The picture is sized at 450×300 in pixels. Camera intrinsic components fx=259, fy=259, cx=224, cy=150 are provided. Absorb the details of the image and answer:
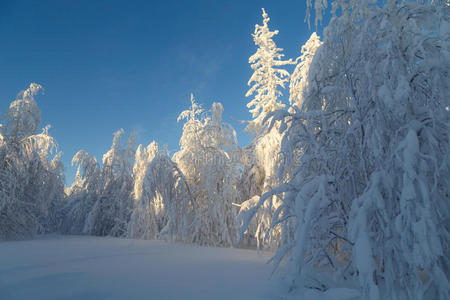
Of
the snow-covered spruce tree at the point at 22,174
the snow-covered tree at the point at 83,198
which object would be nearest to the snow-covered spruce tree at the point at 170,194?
the snow-covered spruce tree at the point at 22,174

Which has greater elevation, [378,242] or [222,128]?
[222,128]

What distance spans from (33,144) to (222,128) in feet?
20.2

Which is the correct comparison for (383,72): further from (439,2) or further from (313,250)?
(313,250)

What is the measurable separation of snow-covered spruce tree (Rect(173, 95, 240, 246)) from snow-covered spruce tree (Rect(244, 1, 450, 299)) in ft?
13.3

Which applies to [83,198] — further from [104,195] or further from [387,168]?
[387,168]

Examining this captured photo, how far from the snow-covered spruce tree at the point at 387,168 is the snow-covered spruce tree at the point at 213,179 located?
13.3 feet

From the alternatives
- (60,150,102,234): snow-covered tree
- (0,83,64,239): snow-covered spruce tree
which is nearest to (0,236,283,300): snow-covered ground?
(0,83,64,239): snow-covered spruce tree

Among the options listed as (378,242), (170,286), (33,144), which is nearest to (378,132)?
(378,242)

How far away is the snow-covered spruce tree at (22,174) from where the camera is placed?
24.9 ft

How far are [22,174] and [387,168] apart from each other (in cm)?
970

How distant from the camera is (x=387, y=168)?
202 cm

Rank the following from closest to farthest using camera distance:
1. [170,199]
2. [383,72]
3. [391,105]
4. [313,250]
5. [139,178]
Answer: [391,105] → [383,72] → [313,250] → [170,199] → [139,178]

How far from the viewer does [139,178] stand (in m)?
11.0

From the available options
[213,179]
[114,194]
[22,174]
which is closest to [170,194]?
[213,179]
